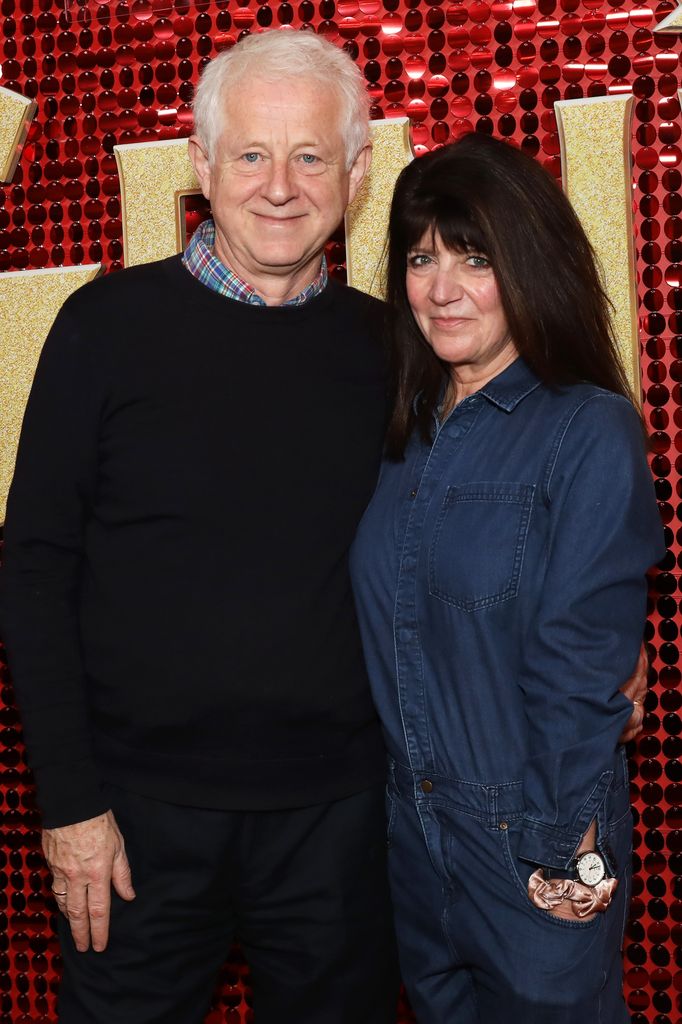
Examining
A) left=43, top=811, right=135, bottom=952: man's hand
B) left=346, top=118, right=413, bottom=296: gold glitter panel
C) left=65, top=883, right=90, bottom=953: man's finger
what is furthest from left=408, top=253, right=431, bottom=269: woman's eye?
left=65, top=883, right=90, bottom=953: man's finger

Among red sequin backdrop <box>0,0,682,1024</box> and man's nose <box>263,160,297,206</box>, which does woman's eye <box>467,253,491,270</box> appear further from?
red sequin backdrop <box>0,0,682,1024</box>

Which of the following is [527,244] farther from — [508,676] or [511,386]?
[508,676]

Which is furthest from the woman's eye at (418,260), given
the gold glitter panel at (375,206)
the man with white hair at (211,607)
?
the gold glitter panel at (375,206)

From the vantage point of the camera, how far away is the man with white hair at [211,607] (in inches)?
63.2

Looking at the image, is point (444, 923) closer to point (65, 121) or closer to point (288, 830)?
point (288, 830)

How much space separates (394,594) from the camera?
5.19ft

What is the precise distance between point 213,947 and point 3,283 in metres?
1.42

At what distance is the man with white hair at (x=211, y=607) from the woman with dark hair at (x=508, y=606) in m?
0.09

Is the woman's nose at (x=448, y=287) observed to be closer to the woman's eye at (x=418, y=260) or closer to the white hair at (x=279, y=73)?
the woman's eye at (x=418, y=260)

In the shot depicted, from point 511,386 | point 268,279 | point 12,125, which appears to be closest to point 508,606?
point 511,386

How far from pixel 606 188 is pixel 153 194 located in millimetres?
893

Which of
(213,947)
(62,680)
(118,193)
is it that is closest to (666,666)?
(213,947)

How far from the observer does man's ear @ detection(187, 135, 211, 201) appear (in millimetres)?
1737

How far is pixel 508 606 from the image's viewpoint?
4.77ft
